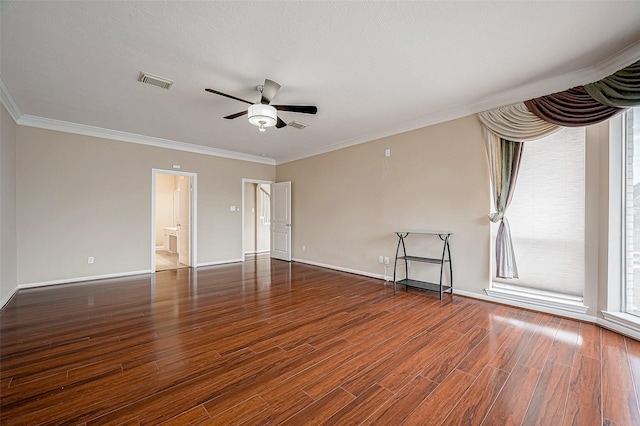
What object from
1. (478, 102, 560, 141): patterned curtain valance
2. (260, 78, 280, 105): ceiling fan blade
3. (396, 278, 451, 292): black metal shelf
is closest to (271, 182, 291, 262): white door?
(396, 278, 451, 292): black metal shelf

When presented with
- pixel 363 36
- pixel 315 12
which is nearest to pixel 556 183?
pixel 363 36

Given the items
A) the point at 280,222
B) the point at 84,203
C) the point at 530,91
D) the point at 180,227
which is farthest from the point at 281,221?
the point at 530,91

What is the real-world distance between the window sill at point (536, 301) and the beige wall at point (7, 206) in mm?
6560

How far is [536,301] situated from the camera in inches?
134

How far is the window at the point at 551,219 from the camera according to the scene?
3.24 m

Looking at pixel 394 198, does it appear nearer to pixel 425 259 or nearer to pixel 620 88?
pixel 425 259

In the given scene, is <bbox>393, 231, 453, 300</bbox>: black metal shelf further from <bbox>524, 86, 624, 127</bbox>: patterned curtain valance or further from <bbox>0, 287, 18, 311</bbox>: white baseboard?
<bbox>0, 287, 18, 311</bbox>: white baseboard

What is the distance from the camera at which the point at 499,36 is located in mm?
2438

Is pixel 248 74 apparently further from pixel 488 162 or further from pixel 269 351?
pixel 488 162

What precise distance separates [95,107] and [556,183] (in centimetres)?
635

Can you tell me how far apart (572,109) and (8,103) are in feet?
23.2

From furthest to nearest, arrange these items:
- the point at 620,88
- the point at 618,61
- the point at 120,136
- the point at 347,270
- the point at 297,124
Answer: the point at 347,270, the point at 120,136, the point at 297,124, the point at 618,61, the point at 620,88

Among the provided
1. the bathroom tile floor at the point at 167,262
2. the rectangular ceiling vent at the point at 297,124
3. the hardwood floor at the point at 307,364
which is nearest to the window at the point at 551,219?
the hardwood floor at the point at 307,364

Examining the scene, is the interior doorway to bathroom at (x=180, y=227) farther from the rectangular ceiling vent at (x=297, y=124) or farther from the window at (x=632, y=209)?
the window at (x=632, y=209)
